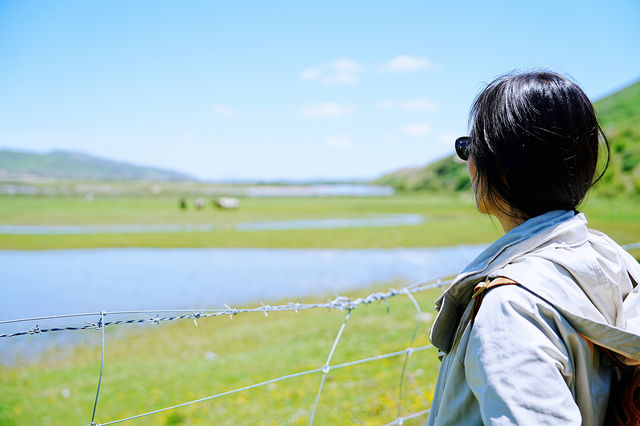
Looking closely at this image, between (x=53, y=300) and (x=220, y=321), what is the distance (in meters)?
6.95

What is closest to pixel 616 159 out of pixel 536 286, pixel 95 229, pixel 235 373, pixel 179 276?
pixel 179 276

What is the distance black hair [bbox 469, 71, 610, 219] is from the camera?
130 cm

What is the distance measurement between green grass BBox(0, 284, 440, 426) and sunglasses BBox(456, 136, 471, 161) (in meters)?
4.82

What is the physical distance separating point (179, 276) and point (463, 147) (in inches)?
732

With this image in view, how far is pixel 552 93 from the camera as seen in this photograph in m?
1.32

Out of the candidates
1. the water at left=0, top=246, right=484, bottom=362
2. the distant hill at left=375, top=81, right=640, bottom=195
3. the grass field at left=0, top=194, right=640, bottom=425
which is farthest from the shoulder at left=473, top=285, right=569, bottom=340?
the water at left=0, top=246, right=484, bottom=362

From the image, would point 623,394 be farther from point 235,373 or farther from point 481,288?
point 235,373

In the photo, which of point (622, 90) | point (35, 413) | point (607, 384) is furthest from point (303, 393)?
point (622, 90)

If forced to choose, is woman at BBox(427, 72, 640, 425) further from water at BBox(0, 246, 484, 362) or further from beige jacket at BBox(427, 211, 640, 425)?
water at BBox(0, 246, 484, 362)

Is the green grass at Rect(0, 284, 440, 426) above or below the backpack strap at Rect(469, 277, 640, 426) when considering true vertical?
below

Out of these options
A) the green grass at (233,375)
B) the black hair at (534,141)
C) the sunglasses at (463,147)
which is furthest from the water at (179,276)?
the black hair at (534,141)

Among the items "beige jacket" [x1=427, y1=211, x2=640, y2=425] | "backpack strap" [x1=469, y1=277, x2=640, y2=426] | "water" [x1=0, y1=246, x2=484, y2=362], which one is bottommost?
"water" [x1=0, y1=246, x2=484, y2=362]

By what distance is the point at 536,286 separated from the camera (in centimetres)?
113

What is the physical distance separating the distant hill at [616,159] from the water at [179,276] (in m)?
5.37
